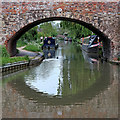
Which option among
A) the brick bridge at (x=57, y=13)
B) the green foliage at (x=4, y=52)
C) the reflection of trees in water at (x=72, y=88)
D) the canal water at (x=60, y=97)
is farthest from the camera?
the brick bridge at (x=57, y=13)

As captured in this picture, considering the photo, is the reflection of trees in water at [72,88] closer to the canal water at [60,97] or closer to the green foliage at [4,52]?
the canal water at [60,97]

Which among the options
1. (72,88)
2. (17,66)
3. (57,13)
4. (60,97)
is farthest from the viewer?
(57,13)

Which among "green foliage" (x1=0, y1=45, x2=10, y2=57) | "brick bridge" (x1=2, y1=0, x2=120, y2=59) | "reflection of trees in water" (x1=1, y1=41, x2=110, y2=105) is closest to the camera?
"reflection of trees in water" (x1=1, y1=41, x2=110, y2=105)

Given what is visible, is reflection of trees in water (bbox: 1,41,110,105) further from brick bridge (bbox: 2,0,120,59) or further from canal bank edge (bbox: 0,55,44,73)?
brick bridge (bbox: 2,0,120,59)

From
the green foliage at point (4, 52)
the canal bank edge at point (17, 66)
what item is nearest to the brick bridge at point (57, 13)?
the green foliage at point (4, 52)

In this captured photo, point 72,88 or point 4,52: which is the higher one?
point 4,52

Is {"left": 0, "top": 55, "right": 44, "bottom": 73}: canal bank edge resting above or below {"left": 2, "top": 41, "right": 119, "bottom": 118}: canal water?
above

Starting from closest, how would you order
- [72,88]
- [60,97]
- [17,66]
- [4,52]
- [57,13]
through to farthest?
[60,97] < [72,88] < [17,66] < [4,52] < [57,13]

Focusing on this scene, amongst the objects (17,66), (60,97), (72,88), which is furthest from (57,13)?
(60,97)

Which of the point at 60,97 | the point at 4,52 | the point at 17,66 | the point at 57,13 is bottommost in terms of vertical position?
the point at 60,97

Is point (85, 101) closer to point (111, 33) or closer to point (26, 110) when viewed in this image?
point (26, 110)

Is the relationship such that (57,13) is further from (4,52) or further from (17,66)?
(17,66)

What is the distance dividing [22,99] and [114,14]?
1226 centimetres

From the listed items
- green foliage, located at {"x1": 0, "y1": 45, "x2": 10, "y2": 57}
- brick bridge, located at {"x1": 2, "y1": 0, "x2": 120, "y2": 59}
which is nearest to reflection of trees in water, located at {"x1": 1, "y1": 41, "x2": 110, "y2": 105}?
green foliage, located at {"x1": 0, "y1": 45, "x2": 10, "y2": 57}
